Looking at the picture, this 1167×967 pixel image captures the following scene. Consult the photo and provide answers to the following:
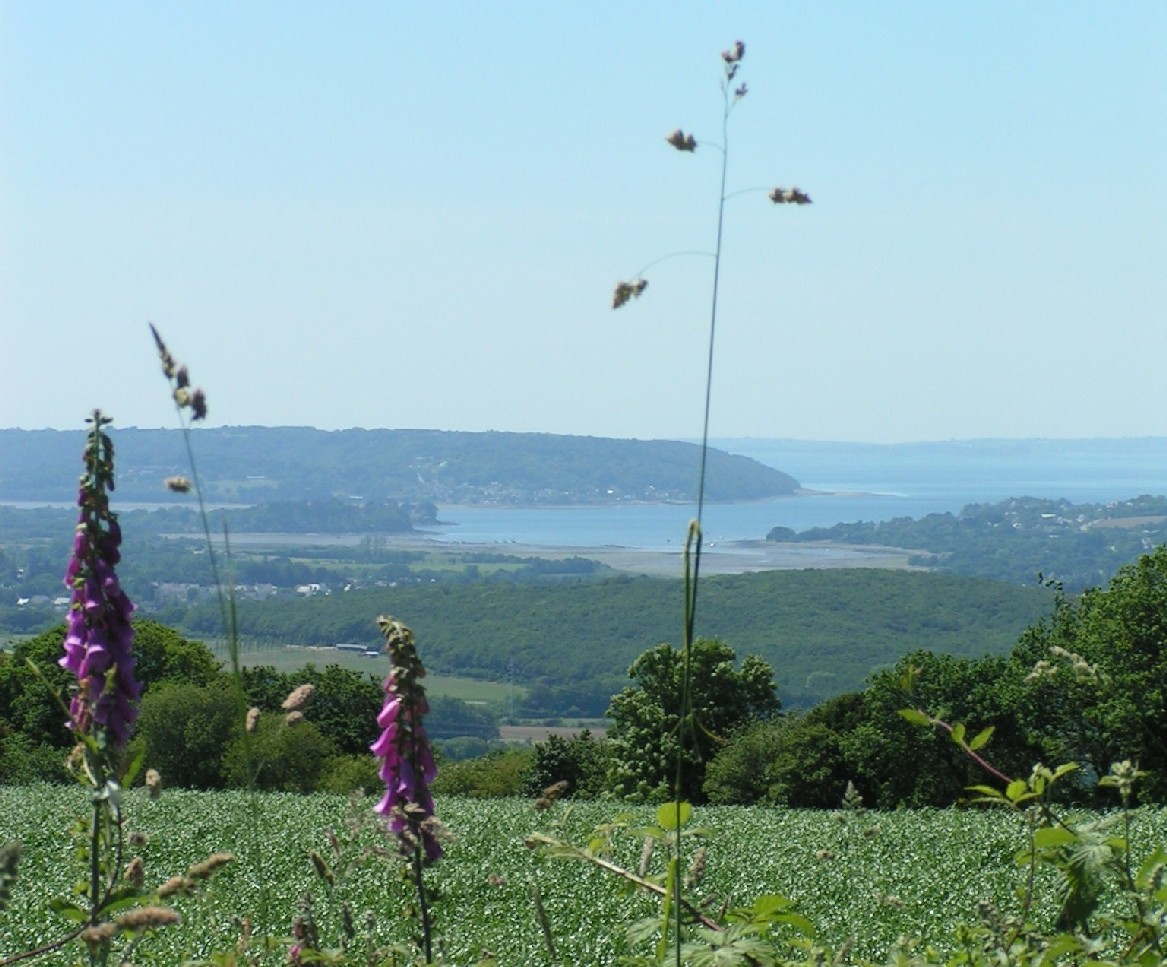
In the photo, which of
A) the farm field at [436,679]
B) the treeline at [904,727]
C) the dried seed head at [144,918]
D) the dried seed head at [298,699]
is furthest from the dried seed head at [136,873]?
the farm field at [436,679]

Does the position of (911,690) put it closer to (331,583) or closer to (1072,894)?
(1072,894)

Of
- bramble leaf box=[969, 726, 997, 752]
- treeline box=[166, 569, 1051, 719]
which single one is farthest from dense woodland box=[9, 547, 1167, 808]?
treeline box=[166, 569, 1051, 719]

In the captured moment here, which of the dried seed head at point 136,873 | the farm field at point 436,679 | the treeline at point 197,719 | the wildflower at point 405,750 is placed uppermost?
the wildflower at point 405,750

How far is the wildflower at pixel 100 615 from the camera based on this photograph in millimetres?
2281

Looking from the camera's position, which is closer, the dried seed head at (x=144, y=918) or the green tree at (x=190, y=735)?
the dried seed head at (x=144, y=918)

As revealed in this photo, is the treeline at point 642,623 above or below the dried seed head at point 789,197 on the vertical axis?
below

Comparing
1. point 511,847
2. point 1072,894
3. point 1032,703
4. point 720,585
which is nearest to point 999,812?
point 511,847

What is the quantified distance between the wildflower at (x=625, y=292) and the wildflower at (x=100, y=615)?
3.10ft

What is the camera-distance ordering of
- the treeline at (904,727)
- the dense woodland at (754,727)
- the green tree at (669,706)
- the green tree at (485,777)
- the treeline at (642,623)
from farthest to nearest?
the treeline at (642,623) < the green tree at (485,777) < the green tree at (669,706) < the dense woodland at (754,727) < the treeline at (904,727)

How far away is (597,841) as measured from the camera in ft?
8.06

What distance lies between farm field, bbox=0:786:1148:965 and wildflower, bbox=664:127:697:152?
5352mm

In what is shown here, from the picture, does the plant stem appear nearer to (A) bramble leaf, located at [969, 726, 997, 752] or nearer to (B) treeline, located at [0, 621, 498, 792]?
(A) bramble leaf, located at [969, 726, 997, 752]

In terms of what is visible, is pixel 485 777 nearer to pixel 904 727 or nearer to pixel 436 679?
pixel 904 727

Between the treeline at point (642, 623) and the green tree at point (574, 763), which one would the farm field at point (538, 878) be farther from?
the treeline at point (642, 623)
